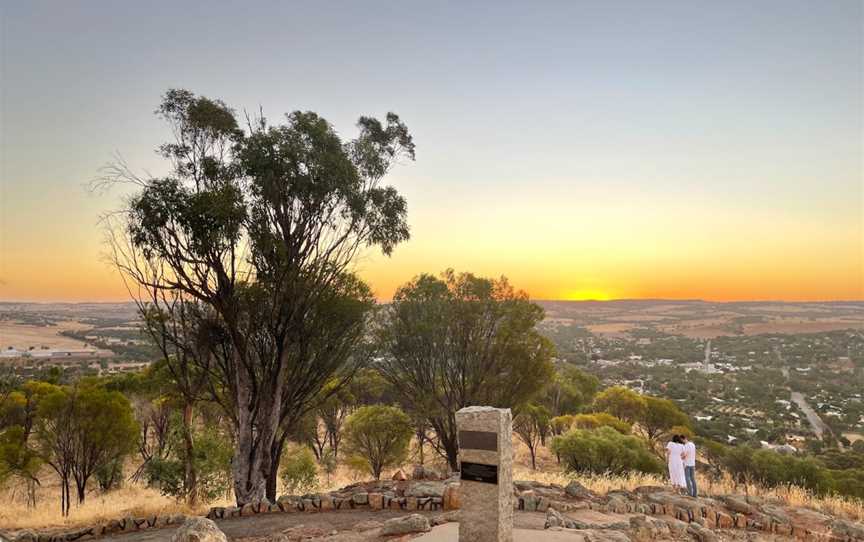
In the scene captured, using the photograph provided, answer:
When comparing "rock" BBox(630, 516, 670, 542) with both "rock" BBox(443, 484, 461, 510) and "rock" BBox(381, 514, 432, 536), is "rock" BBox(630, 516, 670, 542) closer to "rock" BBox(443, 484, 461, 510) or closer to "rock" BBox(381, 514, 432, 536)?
"rock" BBox(443, 484, 461, 510)

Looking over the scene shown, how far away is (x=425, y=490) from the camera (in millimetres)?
14242

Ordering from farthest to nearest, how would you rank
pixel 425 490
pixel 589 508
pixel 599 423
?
pixel 599 423 < pixel 425 490 < pixel 589 508

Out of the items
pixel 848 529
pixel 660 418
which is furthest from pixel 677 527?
pixel 660 418

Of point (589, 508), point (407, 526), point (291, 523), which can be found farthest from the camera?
point (589, 508)

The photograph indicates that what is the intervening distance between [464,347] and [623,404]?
2387cm

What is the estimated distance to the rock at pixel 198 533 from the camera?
7816 millimetres

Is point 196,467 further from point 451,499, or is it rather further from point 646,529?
point 646,529

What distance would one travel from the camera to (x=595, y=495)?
15.5m

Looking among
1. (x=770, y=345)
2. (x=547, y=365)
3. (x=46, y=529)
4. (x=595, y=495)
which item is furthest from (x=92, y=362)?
(x=770, y=345)

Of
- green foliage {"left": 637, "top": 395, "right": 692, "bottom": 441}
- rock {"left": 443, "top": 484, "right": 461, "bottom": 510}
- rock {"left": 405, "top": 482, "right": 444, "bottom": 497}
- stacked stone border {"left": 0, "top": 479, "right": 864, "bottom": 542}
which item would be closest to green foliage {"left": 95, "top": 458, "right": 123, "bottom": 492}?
stacked stone border {"left": 0, "top": 479, "right": 864, "bottom": 542}

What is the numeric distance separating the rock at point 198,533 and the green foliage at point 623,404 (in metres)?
37.8

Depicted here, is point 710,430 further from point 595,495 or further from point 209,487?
point 209,487

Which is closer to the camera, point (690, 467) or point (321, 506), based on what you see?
point (321, 506)

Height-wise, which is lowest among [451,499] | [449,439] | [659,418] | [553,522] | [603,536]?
[659,418]
